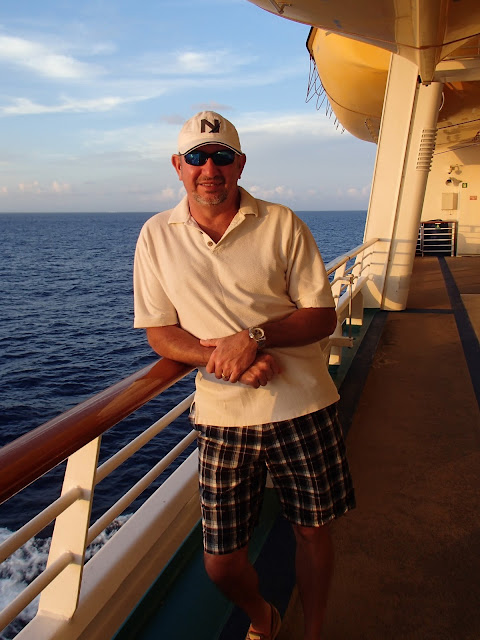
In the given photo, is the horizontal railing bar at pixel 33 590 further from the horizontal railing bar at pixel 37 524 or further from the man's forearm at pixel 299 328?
the man's forearm at pixel 299 328

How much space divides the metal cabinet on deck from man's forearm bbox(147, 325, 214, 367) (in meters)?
11.9

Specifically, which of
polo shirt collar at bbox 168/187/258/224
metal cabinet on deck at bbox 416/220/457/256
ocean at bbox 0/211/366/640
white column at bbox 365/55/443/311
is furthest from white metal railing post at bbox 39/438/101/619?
metal cabinet on deck at bbox 416/220/457/256

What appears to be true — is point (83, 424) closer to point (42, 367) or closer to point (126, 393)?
point (126, 393)

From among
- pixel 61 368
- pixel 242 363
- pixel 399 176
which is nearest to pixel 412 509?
pixel 242 363

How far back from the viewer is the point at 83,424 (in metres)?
1.12

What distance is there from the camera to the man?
1.34m

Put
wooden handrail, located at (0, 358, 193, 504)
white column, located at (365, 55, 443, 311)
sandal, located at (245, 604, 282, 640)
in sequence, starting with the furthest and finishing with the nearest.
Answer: white column, located at (365, 55, 443, 311), sandal, located at (245, 604, 282, 640), wooden handrail, located at (0, 358, 193, 504)

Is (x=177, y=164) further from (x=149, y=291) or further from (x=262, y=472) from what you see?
(x=262, y=472)

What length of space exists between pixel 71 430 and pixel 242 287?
1.65ft

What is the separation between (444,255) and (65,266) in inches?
1387

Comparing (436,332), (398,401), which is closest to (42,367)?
(436,332)

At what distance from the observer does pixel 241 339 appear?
1.31m

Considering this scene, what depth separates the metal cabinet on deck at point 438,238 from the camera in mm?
12446

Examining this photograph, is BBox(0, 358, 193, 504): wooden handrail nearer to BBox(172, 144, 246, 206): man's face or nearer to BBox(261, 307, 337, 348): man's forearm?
BBox(261, 307, 337, 348): man's forearm
